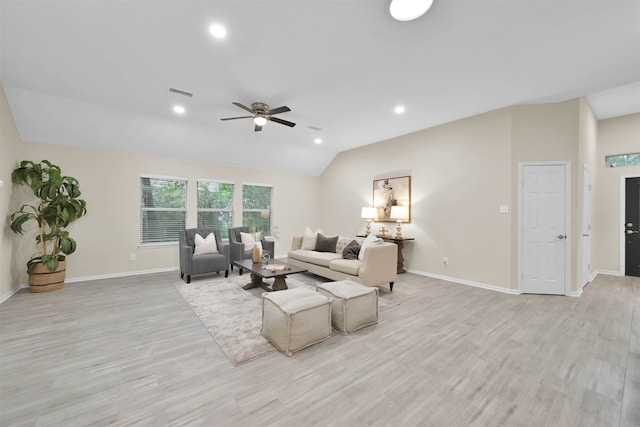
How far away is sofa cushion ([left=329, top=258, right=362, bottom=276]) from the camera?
4.05 m

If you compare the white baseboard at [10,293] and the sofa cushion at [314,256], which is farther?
the sofa cushion at [314,256]

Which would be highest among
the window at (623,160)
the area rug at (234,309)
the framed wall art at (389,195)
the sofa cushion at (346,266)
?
the window at (623,160)

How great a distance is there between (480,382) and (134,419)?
2.41 m

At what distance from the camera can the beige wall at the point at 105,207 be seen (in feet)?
14.2

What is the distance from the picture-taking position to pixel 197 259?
4.75m

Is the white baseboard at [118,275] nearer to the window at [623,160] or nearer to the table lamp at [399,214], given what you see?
the table lamp at [399,214]

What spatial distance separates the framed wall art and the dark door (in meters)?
4.13

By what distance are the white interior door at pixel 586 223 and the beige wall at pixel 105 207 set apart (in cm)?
718

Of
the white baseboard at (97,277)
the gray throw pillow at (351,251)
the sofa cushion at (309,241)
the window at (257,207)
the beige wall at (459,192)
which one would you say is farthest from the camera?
the window at (257,207)

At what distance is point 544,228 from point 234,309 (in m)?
4.86

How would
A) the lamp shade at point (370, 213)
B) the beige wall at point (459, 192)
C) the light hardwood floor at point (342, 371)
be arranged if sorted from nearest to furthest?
the light hardwood floor at point (342, 371), the beige wall at point (459, 192), the lamp shade at point (370, 213)

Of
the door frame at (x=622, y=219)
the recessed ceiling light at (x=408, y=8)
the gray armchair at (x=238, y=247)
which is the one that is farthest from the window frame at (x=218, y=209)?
the door frame at (x=622, y=219)

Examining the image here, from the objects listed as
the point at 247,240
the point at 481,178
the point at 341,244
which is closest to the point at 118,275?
the point at 247,240

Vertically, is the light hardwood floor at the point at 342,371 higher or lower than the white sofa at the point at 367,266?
lower
